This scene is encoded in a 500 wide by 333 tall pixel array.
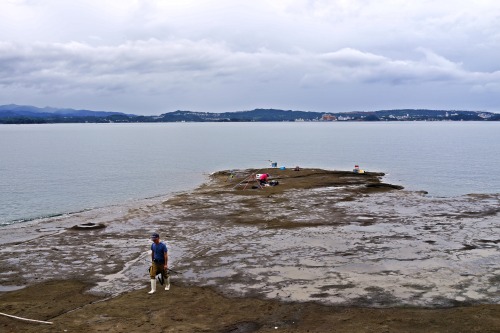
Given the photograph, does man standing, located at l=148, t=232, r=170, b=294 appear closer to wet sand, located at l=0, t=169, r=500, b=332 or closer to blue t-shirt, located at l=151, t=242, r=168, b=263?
blue t-shirt, located at l=151, t=242, r=168, b=263

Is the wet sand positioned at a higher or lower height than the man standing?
lower

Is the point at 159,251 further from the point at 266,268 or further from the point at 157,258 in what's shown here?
the point at 266,268

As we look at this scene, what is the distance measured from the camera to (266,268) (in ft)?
68.8

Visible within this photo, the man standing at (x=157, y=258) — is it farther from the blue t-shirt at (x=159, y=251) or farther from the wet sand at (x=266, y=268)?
the wet sand at (x=266, y=268)

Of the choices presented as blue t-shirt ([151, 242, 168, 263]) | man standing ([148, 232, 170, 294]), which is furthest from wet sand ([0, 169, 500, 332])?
blue t-shirt ([151, 242, 168, 263])

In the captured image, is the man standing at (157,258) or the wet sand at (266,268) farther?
the man standing at (157,258)

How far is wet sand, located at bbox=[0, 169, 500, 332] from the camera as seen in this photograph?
15.1 metres

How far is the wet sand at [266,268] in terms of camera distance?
1506 centimetres

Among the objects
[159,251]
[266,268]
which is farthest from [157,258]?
[266,268]

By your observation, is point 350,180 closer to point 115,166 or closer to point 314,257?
point 314,257

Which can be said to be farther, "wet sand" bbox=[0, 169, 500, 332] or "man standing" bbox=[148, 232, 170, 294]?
"man standing" bbox=[148, 232, 170, 294]

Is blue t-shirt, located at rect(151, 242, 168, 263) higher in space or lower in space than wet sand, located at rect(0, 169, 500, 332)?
higher

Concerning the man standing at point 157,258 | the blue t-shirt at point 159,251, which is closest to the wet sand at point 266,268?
the man standing at point 157,258

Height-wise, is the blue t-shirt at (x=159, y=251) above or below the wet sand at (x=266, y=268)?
above
